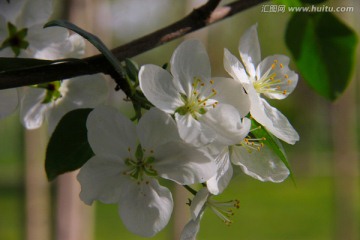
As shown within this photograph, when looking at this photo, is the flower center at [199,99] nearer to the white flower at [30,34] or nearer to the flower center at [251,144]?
the flower center at [251,144]

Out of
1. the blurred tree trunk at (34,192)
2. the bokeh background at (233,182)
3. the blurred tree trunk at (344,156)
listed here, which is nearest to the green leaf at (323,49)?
the bokeh background at (233,182)

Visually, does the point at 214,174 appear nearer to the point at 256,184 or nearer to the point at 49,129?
the point at 49,129

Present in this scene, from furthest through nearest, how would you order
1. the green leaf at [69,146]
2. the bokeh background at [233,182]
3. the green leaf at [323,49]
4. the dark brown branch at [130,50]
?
the bokeh background at [233,182] → the green leaf at [323,49] → the green leaf at [69,146] → the dark brown branch at [130,50]

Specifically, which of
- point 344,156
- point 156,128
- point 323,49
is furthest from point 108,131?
point 344,156

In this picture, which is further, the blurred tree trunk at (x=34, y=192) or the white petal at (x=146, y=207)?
the blurred tree trunk at (x=34, y=192)

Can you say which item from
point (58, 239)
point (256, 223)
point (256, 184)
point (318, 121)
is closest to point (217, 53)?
point (256, 184)

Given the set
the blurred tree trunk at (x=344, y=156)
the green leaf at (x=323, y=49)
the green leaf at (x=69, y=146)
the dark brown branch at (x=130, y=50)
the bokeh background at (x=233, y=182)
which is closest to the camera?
the dark brown branch at (x=130, y=50)
